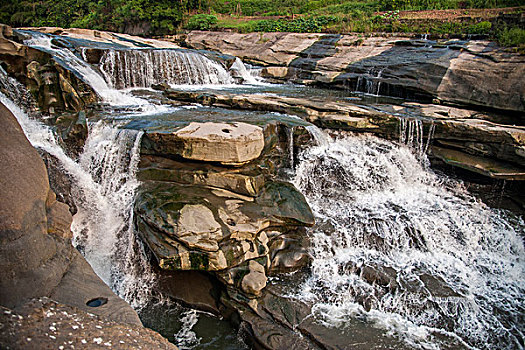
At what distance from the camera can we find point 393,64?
37.8 feet

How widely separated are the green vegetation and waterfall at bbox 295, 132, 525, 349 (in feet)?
19.0

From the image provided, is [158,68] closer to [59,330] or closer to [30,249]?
[30,249]

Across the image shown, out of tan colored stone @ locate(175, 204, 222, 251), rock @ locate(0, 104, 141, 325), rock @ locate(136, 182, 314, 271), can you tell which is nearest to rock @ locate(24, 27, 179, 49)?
rock @ locate(136, 182, 314, 271)

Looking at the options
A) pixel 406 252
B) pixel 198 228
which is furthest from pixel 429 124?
pixel 198 228

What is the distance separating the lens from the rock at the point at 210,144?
19.1ft

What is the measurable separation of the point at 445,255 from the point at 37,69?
9383mm

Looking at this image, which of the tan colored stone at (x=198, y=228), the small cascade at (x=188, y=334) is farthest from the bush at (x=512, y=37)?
the small cascade at (x=188, y=334)

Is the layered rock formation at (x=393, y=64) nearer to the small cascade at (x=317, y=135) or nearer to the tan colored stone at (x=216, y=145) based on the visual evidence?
the small cascade at (x=317, y=135)

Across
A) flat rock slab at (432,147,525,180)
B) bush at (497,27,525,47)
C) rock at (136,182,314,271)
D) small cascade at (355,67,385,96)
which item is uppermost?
bush at (497,27,525,47)

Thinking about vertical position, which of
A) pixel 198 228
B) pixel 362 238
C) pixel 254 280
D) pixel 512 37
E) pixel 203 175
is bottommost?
pixel 254 280

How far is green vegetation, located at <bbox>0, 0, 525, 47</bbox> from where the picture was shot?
13.6 m

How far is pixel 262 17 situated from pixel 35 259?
21.4m

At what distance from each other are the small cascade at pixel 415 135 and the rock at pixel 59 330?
7096 millimetres

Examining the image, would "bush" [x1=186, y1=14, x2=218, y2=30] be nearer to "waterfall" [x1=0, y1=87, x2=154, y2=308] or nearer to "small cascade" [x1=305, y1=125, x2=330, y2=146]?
"small cascade" [x1=305, y1=125, x2=330, y2=146]
